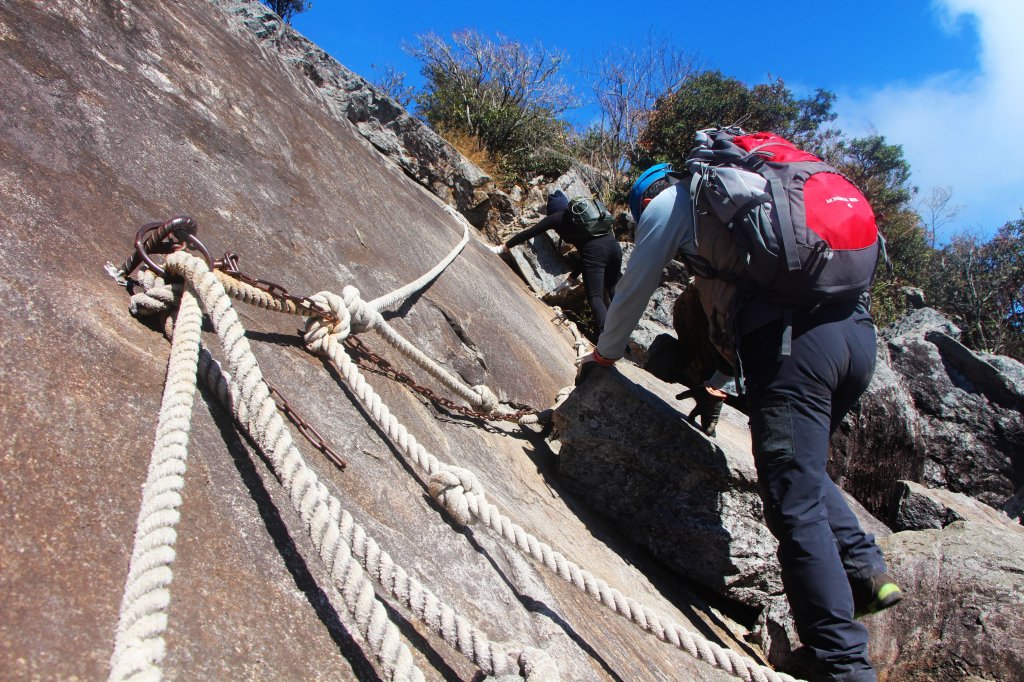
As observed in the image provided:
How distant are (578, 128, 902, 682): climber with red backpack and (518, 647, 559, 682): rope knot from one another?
1255 millimetres

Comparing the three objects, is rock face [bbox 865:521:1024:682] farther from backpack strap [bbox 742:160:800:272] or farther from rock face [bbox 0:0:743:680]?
backpack strap [bbox 742:160:800:272]

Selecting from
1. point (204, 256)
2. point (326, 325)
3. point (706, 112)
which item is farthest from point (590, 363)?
point (706, 112)

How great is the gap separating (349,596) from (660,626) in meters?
1.06

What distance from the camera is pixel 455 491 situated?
6.53 ft

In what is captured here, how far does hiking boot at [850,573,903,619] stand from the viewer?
8.23 ft

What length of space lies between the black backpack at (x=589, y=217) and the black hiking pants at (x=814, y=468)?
145 inches

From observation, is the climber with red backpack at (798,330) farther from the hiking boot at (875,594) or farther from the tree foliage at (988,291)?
the tree foliage at (988,291)

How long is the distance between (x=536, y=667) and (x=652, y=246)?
73.5 inches

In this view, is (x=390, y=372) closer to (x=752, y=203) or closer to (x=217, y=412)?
(x=217, y=412)

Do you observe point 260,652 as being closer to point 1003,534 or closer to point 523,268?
point 1003,534

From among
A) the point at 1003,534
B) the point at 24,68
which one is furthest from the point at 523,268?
the point at 24,68

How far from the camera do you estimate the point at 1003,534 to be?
11.4 ft

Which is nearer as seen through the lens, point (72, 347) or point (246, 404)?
point (72, 347)

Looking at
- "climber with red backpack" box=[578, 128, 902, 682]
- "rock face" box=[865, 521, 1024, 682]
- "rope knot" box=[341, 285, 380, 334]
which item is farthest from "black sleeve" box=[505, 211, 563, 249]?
"rock face" box=[865, 521, 1024, 682]
